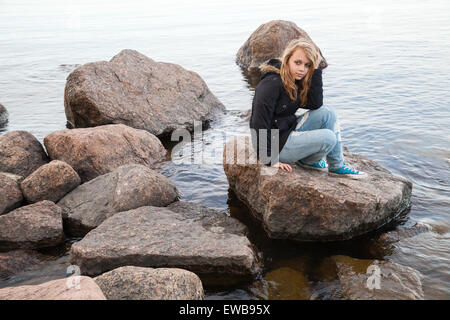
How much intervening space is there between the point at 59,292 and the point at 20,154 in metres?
4.56

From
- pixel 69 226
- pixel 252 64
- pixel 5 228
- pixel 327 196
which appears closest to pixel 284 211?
pixel 327 196

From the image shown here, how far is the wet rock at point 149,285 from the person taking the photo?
3.98 meters

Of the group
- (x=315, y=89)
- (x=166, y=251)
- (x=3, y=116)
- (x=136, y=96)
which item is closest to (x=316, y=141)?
(x=315, y=89)

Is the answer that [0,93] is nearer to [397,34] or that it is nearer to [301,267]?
[301,267]

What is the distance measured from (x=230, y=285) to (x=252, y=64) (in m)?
15.0

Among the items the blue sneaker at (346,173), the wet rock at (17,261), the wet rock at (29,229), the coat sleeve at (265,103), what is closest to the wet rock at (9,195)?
the wet rock at (29,229)

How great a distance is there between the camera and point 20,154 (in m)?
7.39

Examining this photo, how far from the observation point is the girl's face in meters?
5.52

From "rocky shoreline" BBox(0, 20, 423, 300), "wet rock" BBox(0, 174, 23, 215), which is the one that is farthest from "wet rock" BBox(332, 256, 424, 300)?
"wet rock" BBox(0, 174, 23, 215)

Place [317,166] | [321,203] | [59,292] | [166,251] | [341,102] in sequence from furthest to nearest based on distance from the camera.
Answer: [341,102] → [317,166] → [321,203] → [166,251] → [59,292]

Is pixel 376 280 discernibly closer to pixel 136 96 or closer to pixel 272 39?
pixel 136 96

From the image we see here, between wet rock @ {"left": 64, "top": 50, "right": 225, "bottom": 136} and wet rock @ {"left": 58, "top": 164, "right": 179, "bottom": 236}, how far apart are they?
3245 mm

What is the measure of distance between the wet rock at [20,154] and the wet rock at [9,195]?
0.86 metres

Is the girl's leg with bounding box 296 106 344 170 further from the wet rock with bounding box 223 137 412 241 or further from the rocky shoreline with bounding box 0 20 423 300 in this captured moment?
the rocky shoreline with bounding box 0 20 423 300
